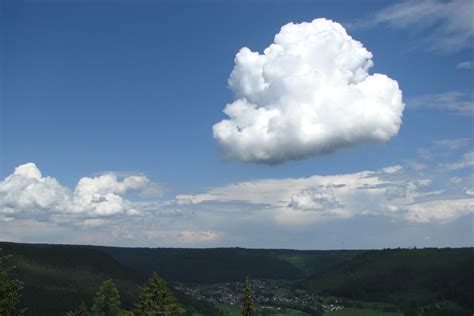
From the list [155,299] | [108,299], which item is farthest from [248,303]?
[108,299]

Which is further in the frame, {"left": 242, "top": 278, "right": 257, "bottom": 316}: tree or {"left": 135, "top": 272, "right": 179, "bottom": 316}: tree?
{"left": 135, "top": 272, "right": 179, "bottom": 316}: tree

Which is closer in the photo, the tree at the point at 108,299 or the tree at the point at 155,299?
the tree at the point at 155,299

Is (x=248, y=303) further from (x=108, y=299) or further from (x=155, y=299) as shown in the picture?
(x=108, y=299)

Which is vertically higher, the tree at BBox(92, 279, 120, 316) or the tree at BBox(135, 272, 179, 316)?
the tree at BBox(135, 272, 179, 316)

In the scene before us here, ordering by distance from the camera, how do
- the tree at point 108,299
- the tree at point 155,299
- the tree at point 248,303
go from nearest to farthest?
1. the tree at point 248,303
2. the tree at point 155,299
3. the tree at point 108,299

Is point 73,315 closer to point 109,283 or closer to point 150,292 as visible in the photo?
point 109,283

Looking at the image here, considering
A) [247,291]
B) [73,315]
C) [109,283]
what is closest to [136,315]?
[247,291]

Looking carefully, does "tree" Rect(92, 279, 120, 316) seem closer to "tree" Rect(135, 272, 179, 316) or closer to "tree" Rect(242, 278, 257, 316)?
"tree" Rect(135, 272, 179, 316)

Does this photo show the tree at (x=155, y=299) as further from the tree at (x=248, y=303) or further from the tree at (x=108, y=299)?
the tree at (x=108, y=299)

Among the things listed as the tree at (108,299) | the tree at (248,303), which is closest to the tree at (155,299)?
the tree at (248,303)

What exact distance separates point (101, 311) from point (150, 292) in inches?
1534

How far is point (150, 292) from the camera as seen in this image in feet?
236

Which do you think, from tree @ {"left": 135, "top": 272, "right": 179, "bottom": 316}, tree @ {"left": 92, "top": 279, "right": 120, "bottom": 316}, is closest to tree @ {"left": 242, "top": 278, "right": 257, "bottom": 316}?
tree @ {"left": 135, "top": 272, "right": 179, "bottom": 316}

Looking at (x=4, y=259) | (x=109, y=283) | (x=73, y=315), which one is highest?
(x=4, y=259)
